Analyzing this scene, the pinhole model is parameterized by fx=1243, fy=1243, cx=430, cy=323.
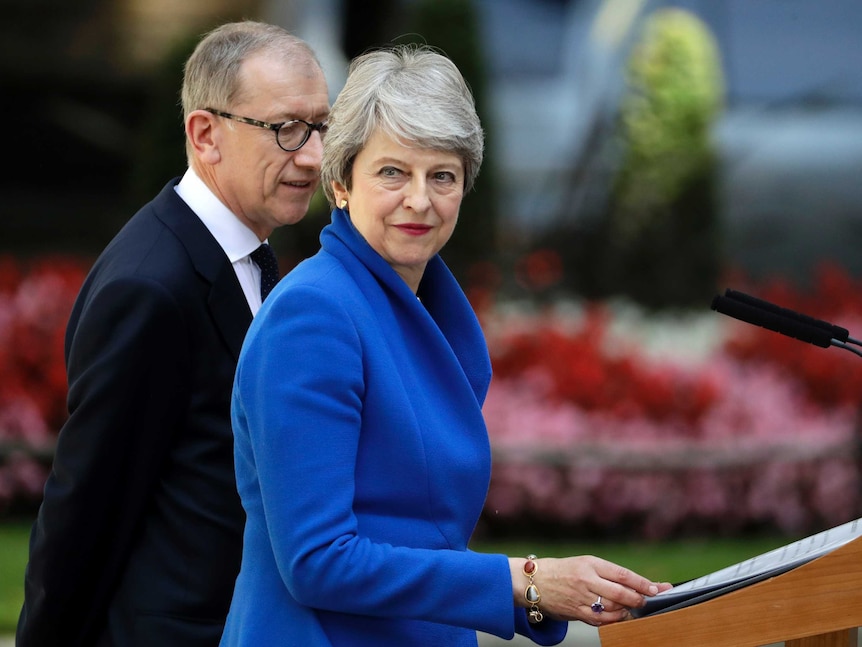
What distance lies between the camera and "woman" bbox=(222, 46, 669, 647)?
177 centimetres

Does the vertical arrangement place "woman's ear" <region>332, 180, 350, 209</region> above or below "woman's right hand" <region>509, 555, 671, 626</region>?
above

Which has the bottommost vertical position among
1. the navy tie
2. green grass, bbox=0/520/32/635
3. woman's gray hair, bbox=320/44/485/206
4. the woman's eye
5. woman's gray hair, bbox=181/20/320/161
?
green grass, bbox=0/520/32/635

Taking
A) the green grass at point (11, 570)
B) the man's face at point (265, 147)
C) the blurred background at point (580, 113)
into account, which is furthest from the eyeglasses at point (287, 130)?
the blurred background at point (580, 113)

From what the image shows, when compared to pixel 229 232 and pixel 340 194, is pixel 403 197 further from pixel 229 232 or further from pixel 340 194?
pixel 229 232

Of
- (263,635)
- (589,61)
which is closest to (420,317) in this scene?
(263,635)

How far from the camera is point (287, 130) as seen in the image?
2.56 meters

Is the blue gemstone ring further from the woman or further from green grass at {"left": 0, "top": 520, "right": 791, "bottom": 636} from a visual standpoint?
green grass at {"left": 0, "top": 520, "right": 791, "bottom": 636}

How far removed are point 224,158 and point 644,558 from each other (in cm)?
379

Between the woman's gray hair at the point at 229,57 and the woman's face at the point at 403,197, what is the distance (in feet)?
2.23

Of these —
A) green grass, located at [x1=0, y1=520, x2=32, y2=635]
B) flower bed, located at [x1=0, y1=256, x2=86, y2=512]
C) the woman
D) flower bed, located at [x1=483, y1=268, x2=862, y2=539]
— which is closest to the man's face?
the woman

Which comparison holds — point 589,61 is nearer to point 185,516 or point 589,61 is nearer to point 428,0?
point 428,0

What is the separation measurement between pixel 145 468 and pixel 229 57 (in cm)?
88

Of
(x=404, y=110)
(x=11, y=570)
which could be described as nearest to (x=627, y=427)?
(x=11, y=570)

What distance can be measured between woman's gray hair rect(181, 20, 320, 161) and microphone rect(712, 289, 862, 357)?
109cm
